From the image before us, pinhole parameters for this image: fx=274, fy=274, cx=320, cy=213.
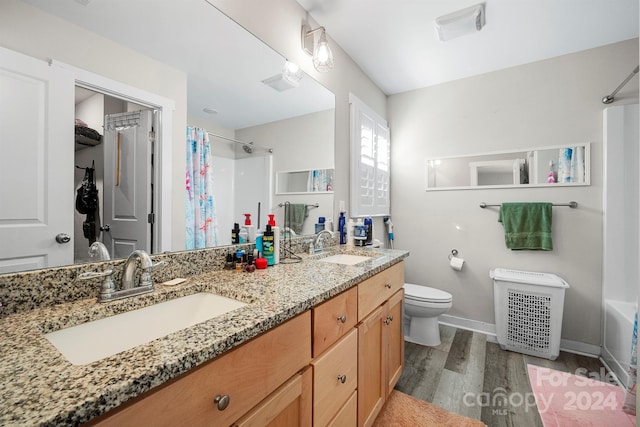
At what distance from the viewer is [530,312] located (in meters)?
2.14

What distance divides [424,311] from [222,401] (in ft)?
6.50

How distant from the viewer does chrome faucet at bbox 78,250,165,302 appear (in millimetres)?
833

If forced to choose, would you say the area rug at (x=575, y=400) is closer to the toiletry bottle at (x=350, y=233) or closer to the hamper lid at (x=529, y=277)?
the hamper lid at (x=529, y=277)

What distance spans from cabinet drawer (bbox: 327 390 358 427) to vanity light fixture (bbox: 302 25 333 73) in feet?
6.10

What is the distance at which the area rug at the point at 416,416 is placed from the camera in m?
1.49

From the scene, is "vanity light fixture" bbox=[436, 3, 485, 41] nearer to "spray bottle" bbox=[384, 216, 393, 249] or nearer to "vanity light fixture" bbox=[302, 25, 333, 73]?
"vanity light fixture" bbox=[302, 25, 333, 73]

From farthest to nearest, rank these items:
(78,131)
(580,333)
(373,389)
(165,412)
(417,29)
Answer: (580,333), (417,29), (373,389), (78,131), (165,412)

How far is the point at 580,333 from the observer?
2.21m

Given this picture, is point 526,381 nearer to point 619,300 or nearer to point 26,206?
point 619,300

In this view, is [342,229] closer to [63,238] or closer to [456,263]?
[456,263]

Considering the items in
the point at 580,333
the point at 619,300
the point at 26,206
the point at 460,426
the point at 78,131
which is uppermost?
the point at 78,131

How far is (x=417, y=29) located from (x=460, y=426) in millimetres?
2529

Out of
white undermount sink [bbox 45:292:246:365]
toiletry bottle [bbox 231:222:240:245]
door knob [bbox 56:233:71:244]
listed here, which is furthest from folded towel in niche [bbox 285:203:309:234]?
door knob [bbox 56:233:71:244]

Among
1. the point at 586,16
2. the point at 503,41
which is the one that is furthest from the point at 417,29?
→ the point at 586,16
